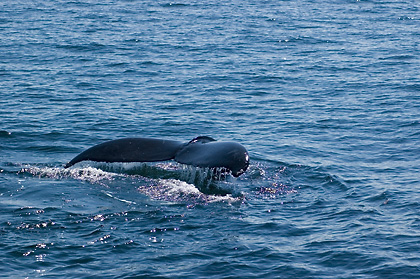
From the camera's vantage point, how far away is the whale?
12.3 metres

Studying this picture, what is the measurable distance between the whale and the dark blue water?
703 mm

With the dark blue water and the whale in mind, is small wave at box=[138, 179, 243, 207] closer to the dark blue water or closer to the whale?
the dark blue water

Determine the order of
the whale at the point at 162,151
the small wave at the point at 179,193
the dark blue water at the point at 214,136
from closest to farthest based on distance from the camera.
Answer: the dark blue water at the point at 214,136, the whale at the point at 162,151, the small wave at the point at 179,193

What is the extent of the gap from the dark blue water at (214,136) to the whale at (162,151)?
27.7 inches

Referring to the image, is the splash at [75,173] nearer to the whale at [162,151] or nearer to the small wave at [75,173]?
the small wave at [75,173]

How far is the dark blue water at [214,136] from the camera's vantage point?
11242 millimetres

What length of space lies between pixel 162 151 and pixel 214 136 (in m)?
5.53

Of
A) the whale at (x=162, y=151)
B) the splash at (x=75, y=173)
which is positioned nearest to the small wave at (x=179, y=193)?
the whale at (x=162, y=151)

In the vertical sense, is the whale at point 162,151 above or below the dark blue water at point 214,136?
above

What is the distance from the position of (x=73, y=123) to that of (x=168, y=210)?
23.8 ft

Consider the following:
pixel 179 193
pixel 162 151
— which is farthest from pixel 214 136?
pixel 162 151

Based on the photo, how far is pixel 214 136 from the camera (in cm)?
1855

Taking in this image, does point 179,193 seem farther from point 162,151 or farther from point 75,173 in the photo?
point 75,173

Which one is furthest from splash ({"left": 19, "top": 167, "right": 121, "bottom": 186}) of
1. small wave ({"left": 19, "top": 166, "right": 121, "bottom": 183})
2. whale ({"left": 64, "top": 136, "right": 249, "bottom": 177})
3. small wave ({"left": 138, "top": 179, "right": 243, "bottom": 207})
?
whale ({"left": 64, "top": 136, "right": 249, "bottom": 177})
